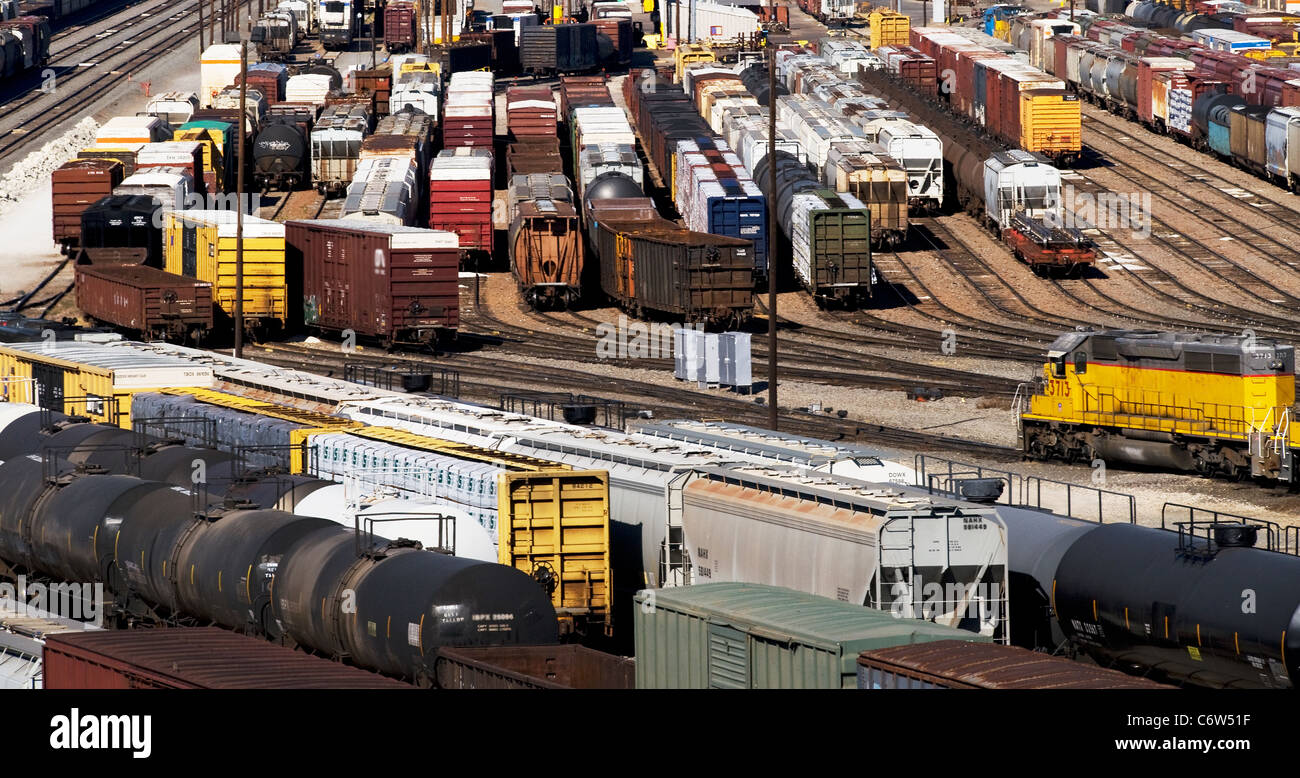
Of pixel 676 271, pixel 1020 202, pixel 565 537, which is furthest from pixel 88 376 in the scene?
pixel 1020 202

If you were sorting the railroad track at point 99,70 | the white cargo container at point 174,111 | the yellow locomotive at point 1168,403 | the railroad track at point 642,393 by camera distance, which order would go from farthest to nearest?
the railroad track at point 99,70 < the white cargo container at point 174,111 < the railroad track at point 642,393 < the yellow locomotive at point 1168,403

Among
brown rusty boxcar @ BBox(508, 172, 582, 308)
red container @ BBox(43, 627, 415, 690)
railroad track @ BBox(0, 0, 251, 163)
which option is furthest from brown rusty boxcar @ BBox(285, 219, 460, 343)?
railroad track @ BBox(0, 0, 251, 163)

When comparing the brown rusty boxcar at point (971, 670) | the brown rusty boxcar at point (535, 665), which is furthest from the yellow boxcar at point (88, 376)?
the brown rusty boxcar at point (971, 670)

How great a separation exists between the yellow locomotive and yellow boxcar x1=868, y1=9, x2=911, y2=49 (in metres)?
89.7

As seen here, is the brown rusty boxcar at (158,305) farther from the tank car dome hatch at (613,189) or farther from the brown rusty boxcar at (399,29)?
the brown rusty boxcar at (399,29)

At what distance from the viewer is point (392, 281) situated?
5738 centimetres

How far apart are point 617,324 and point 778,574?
3568 centimetres

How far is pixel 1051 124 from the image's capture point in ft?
281

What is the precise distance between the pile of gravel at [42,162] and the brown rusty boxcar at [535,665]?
219 ft

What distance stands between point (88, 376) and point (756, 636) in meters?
25.3

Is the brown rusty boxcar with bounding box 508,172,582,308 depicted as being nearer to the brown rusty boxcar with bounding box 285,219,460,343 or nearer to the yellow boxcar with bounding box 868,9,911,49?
the brown rusty boxcar with bounding box 285,219,460,343

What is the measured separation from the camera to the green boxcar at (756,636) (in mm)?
20625
